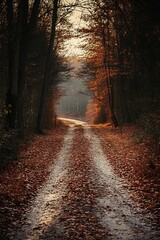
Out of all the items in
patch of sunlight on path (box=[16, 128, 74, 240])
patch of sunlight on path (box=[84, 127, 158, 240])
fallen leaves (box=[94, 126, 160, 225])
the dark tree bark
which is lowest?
patch of sunlight on path (box=[16, 128, 74, 240])

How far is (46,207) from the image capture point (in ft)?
31.6

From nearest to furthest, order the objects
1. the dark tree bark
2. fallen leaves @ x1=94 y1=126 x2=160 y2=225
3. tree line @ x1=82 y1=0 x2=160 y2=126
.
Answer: fallen leaves @ x1=94 y1=126 x2=160 y2=225
tree line @ x1=82 y1=0 x2=160 y2=126
the dark tree bark

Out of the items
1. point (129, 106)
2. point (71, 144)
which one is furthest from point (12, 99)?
point (129, 106)

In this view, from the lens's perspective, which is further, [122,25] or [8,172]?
[122,25]

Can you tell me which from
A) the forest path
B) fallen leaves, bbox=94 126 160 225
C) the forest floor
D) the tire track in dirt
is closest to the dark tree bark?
the forest floor

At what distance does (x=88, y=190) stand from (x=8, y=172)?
150 inches

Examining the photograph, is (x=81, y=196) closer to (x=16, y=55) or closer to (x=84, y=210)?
(x=84, y=210)

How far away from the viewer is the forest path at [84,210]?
25.2 feet

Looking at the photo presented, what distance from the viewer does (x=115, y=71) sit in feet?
92.2

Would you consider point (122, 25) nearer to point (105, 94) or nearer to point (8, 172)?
point (8, 172)

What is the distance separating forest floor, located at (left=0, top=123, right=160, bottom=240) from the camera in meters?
7.87

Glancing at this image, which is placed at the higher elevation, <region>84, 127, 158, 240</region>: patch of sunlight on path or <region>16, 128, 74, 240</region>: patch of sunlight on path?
<region>84, 127, 158, 240</region>: patch of sunlight on path

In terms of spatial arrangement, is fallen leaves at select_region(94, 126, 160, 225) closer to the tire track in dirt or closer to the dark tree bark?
the tire track in dirt

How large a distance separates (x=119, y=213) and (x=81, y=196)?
1.88 meters
